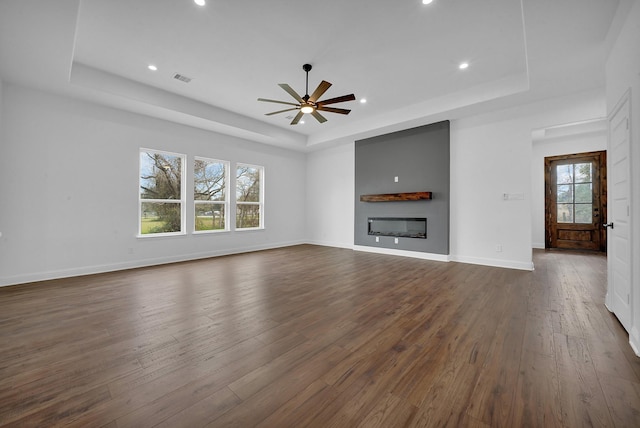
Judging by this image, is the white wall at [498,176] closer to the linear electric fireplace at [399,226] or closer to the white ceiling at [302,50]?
the white ceiling at [302,50]

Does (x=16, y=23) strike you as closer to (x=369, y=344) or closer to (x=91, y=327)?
(x=91, y=327)

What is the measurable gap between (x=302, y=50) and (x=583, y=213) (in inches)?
318

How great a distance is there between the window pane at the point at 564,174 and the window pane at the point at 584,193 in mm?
262

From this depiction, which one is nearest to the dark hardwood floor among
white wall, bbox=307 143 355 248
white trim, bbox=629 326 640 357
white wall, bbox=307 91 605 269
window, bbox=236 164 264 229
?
white trim, bbox=629 326 640 357

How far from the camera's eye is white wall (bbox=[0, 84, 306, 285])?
12.5 ft

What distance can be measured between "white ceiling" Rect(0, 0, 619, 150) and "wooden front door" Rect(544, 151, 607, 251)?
3.64 metres

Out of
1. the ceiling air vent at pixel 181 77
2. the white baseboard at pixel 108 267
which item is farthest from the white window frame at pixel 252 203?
the ceiling air vent at pixel 181 77

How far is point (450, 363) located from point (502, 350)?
0.52m

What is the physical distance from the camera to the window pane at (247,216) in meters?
6.78

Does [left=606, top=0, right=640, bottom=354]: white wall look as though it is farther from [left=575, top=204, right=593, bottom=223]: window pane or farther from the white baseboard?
the white baseboard

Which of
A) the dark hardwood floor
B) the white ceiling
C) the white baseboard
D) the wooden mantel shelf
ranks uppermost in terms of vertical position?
the white ceiling

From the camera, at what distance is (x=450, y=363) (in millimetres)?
1819

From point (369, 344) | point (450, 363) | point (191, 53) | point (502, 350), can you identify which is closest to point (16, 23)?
point (191, 53)

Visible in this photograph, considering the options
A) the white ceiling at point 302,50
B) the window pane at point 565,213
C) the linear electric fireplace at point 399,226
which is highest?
the white ceiling at point 302,50
